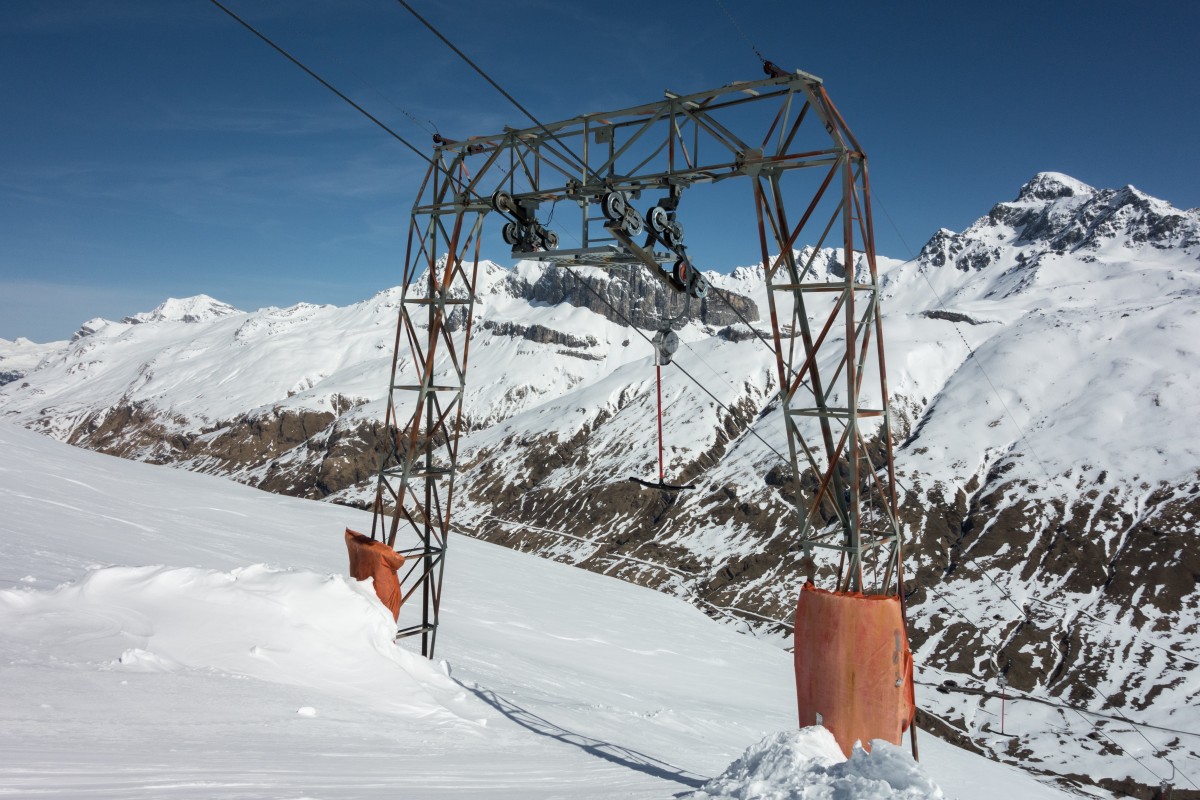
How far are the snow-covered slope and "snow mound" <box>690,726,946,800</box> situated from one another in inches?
1.0

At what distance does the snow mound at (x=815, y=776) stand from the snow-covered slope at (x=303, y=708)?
0.09 ft

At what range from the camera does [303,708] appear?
442 inches

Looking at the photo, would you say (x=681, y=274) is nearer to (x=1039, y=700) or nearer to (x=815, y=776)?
(x=815, y=776)

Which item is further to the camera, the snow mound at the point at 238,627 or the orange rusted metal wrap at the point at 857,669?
the orange rusted metal wrap at the point at 857,669

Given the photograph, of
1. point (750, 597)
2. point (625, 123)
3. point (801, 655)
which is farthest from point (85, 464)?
point (750, 597)

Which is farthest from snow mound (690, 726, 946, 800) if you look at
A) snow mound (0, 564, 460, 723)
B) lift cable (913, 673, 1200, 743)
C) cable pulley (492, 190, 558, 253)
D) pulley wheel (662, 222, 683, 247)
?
lift cable (913, 673, 1200, 743)

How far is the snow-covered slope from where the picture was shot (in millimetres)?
8648

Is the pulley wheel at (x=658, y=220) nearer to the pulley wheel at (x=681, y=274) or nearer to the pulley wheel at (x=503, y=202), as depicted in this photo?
the pulley wheel at (x=681, y=274)

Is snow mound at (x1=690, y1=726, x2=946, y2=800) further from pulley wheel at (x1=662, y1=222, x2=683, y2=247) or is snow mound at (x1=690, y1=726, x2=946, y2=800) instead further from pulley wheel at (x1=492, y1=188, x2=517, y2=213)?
pulley wheel at (x1=492, y1=188, x2=517, y2=213)

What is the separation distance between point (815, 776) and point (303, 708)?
23.5 ft

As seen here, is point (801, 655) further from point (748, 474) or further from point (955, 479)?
point (748, 474)

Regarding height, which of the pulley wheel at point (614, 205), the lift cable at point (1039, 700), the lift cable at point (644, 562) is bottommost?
the lift cable at point (1039, 700)

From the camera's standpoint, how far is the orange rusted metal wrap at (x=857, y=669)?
13203mm

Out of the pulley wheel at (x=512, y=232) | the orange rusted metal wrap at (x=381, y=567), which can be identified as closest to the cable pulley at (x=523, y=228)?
the pulley wheel at (x=512, y=232)
